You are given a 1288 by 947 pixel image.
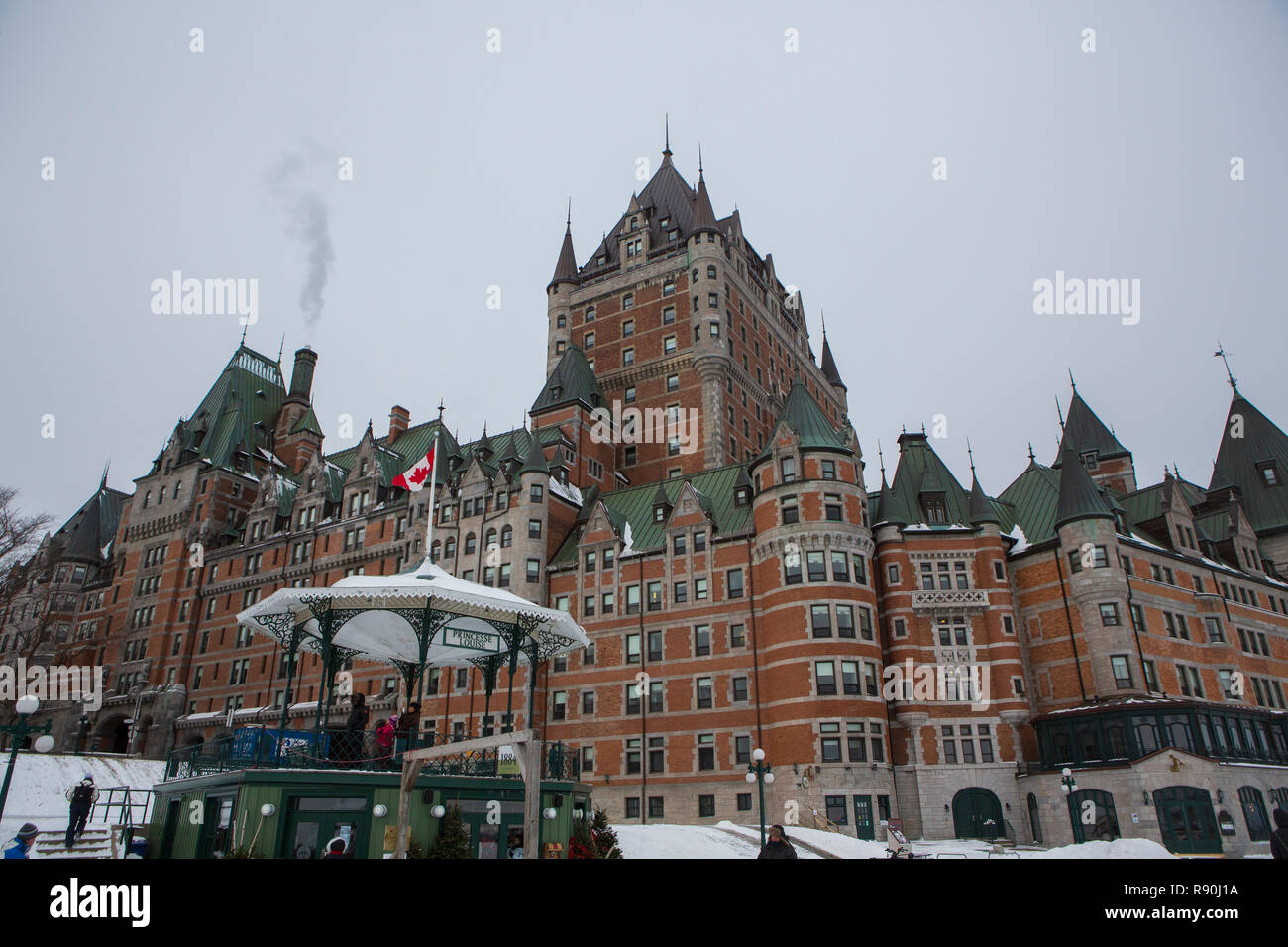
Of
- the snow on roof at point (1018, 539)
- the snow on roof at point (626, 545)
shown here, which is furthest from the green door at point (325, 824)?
the snow on roof at point (1018, 539)

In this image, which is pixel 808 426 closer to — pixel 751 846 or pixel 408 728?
pixel 751 846

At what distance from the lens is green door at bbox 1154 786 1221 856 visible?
39.6 meters

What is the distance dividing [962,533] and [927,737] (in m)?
12.1

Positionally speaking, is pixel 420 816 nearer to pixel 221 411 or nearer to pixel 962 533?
pixel 962 533

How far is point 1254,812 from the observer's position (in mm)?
43156

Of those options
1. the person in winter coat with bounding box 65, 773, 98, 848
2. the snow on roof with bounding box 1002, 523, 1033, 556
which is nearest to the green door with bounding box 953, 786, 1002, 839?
the snow on roof with bounding box 1002, 523, 1033, 556

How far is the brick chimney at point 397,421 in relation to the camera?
81.9m

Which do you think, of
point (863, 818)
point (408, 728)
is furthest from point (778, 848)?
point (863, 818)

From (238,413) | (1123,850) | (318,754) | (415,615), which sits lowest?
(1123,850)

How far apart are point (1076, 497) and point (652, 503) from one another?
86.1 feet

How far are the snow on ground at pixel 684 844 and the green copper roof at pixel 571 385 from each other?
4188 centimetres

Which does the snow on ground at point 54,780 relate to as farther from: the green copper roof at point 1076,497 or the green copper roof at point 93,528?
the green copper roof at point 1076,497
